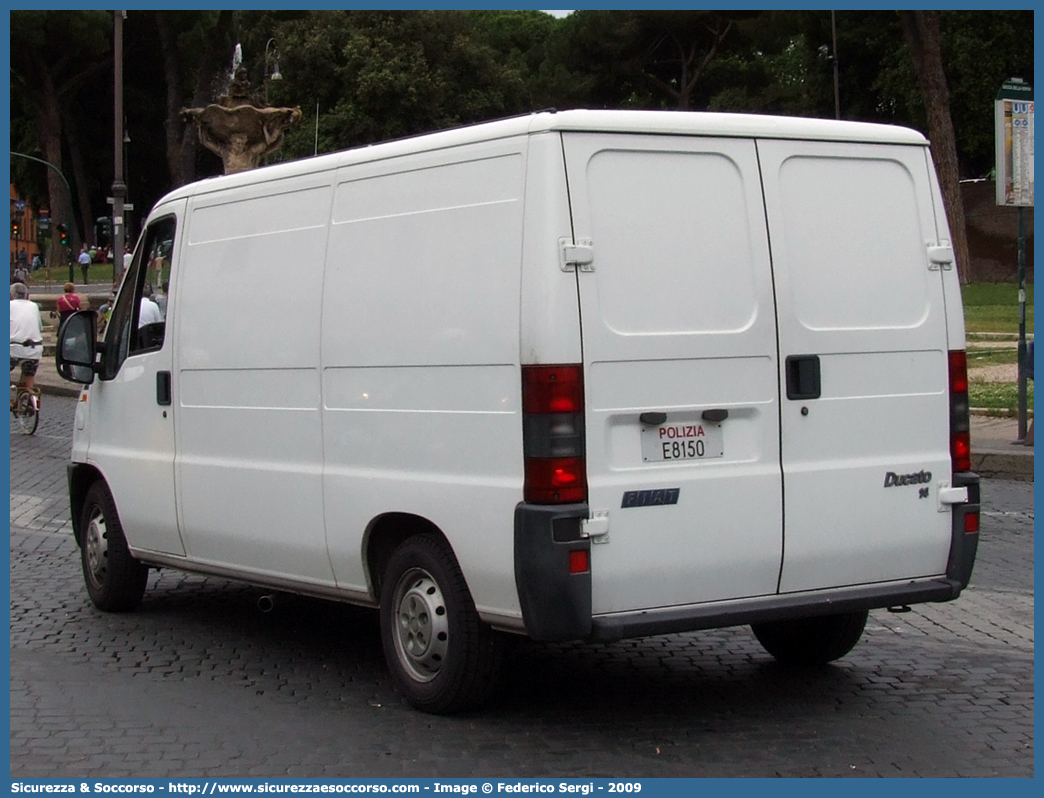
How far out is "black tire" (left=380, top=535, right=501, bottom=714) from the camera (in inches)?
238

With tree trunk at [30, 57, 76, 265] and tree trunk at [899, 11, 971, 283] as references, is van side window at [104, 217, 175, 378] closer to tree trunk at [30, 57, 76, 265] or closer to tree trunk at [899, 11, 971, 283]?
tree trunk at [899, 11, 971, 283]

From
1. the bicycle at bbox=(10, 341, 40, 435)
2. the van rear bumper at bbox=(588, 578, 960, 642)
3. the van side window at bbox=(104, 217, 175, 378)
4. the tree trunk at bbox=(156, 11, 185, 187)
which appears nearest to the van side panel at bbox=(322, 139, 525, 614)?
the van rear bumper at bbox=(588, 578, 960, 642)

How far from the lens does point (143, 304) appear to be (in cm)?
832

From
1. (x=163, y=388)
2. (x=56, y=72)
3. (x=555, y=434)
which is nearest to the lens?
(x=555, y=434)

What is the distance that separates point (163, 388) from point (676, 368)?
3155 millimetres

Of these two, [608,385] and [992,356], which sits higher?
[608,385]

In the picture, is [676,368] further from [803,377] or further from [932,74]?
[932,74]

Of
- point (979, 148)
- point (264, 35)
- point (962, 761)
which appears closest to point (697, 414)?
point (962, 761)

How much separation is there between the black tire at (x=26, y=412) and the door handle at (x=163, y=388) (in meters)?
12.4

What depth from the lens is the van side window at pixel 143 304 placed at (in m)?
8.09

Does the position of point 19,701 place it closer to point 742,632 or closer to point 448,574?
point 448,574

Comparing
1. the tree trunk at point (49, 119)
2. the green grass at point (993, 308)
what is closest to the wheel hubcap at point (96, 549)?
the green grass at point (993, 308)

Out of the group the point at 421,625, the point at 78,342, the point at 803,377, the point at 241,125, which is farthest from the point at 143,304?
the point at 241,125

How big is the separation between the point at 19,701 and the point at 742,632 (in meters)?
3.47
